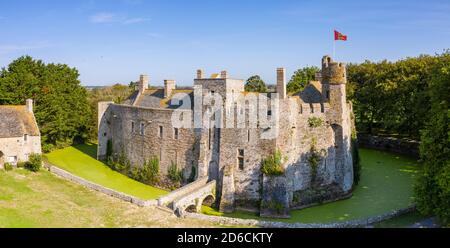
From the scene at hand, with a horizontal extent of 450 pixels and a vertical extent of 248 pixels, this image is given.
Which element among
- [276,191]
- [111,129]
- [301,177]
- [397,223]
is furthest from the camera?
[111,129]

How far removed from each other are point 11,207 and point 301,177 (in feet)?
59.4

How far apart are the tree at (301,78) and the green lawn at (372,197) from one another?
15480 mm

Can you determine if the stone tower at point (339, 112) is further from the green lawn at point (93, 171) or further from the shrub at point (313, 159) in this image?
the green lawn at point (93, 171)

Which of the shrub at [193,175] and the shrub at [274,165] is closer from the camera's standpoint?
the shrub at [274,165]

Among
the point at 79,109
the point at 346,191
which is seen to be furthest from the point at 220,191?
the point at 79,109

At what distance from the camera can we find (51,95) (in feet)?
131

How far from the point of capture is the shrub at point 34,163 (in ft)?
99.5

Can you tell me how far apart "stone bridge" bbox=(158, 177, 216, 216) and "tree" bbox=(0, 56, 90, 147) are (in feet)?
71.3

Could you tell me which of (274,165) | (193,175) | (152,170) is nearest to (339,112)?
(274,165)

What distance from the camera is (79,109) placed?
147ft

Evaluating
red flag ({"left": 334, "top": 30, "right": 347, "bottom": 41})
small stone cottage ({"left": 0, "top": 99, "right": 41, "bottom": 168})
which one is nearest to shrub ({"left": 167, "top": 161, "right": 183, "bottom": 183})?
small stone cottage ({"left": 0, "top": 99, "right": 41, "bottom": 168})

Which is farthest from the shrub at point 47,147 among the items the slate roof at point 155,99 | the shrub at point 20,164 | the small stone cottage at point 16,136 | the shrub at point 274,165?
the shrub at point 274,165

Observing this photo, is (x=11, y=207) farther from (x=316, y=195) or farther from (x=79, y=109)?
(x=79, y=109)

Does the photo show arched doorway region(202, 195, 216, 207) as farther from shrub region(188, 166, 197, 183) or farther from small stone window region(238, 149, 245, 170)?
small stone window region(238, 149, 245, 170)
